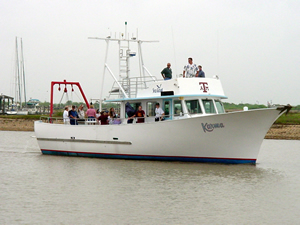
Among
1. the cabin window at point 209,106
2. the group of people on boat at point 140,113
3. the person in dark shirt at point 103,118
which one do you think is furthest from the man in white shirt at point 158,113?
the person in dark shirt at point 103,118

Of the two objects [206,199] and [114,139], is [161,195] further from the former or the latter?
[114,139]

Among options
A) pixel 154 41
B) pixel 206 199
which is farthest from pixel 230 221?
pixel 154 41

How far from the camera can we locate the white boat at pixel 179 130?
17234 millimetres

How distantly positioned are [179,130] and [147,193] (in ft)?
16.7

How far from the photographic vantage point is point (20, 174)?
16422mm

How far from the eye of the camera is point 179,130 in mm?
17719

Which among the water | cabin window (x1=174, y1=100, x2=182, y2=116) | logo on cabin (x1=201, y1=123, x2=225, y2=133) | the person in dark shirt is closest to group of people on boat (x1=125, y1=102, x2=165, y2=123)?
cabin window (x1=174, y1=100, x2=182, y2=116)

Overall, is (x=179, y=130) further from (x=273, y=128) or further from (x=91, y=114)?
(x=273, y=128)

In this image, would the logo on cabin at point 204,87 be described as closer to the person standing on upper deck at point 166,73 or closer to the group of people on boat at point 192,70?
the group of people on boat at point 192,70

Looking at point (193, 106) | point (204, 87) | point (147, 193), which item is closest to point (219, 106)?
point (204, 87)

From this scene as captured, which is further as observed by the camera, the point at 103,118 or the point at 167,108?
the point at 103,118

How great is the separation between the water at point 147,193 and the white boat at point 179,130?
1.85 feet

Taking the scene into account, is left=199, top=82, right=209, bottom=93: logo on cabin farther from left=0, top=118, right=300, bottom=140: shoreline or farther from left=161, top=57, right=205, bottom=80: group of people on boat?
left=0, top=118, right=300, bottom=140: shoreline

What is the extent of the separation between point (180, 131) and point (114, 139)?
332 cm
